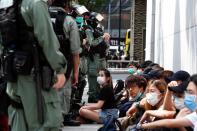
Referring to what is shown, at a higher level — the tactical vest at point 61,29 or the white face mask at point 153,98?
the tactical vest at point 61,29

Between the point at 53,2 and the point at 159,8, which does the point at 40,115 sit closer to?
the point at 53,2

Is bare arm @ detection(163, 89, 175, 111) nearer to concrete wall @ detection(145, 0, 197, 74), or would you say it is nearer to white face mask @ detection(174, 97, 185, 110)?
white face mask @ detection(174, 97, 185, 110)

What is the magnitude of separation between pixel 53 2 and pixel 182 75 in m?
2.09

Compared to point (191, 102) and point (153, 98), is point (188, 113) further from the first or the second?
point (153, 98)

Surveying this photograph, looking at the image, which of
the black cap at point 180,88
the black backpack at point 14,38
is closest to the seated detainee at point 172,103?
the black cap at point 180,88

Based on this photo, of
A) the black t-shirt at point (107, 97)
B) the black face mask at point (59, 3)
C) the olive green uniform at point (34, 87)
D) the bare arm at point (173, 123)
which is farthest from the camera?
the black t-shirt at point (107, 97)

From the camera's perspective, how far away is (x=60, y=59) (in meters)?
5.39

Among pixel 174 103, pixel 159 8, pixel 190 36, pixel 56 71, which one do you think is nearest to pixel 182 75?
pixel 174 103

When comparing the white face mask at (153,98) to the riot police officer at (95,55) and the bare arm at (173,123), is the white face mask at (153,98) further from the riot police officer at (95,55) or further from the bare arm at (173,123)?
the riot police officer at (95,55)

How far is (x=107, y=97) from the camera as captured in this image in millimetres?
10367

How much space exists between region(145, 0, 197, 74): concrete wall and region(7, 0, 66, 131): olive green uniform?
4.25 meters

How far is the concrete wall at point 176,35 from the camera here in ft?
32.4

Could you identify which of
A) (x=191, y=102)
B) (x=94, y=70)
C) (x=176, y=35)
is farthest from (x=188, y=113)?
(x=94, y=70)

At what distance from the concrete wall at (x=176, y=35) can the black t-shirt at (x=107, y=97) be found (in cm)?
132
